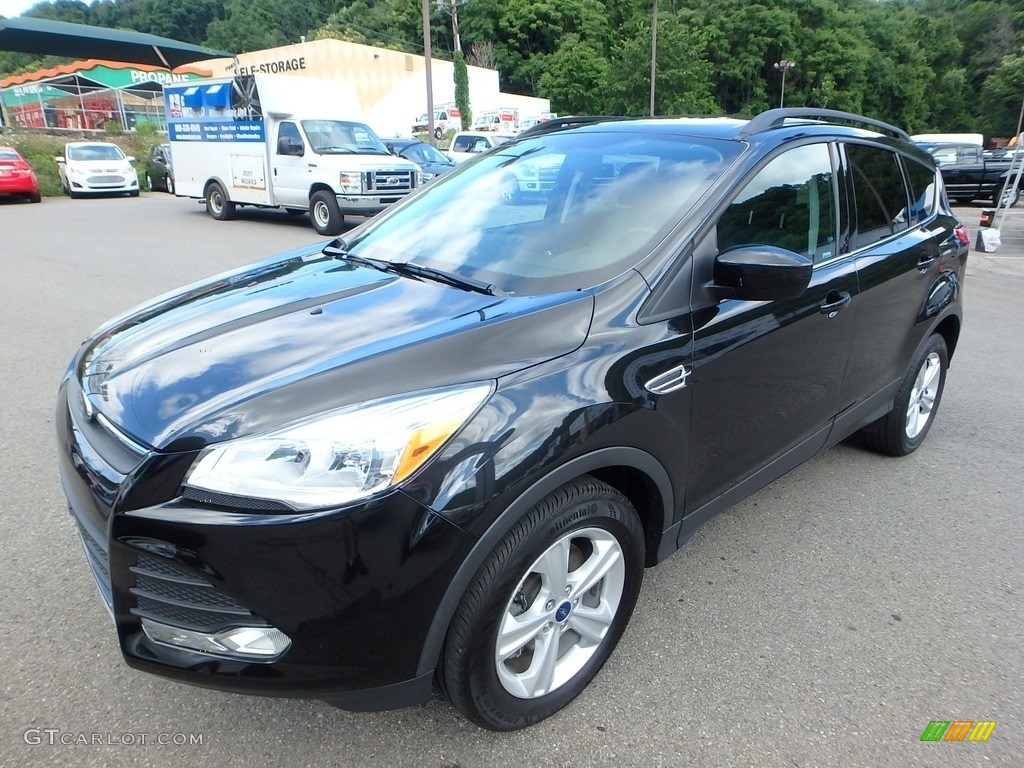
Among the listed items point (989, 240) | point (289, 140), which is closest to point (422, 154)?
point (289, 140)

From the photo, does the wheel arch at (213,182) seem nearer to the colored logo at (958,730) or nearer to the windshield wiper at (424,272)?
the windshield wiper at (424,272)

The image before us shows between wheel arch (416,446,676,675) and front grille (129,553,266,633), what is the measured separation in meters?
0.43

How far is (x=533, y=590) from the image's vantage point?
6.79ft

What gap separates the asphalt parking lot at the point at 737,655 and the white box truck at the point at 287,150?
959cm

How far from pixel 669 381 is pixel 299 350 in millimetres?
1120

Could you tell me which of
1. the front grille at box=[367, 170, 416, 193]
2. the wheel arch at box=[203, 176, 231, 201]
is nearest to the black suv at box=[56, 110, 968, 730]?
the front grille at box=[367, 170, 416, 193]

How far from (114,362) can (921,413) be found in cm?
406

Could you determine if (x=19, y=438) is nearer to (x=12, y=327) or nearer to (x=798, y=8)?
(x=12, y=327)

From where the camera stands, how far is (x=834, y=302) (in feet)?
9.64

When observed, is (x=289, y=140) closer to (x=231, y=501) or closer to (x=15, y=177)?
(x=15, y=177)

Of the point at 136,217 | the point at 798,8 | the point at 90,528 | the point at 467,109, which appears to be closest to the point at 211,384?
the point at 90,528

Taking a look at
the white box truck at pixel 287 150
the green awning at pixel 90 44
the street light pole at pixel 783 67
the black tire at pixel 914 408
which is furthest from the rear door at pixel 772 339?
the green awning at pixel 90 44

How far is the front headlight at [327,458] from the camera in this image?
1652 mm

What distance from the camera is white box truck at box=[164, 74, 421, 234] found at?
13.2 metres
